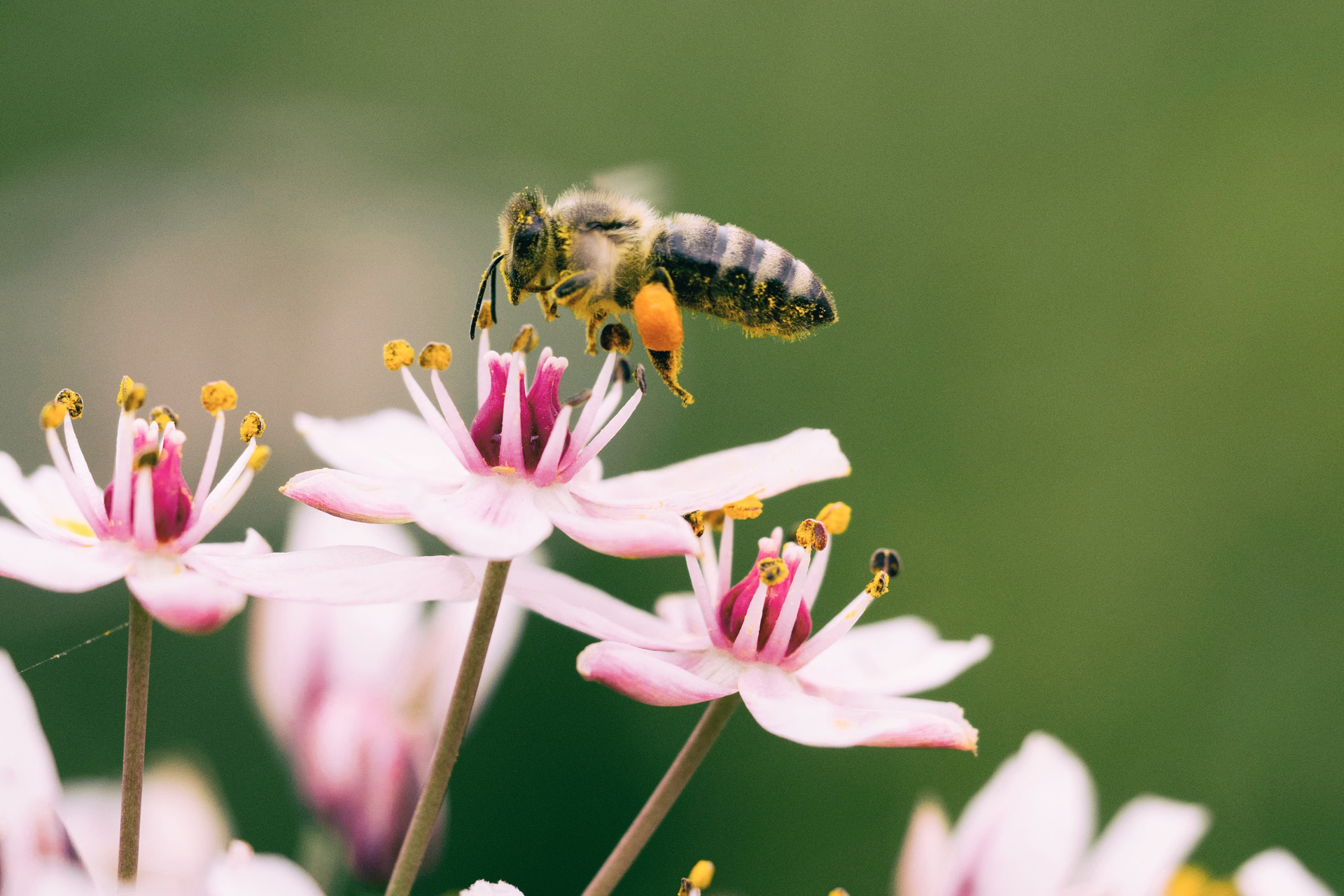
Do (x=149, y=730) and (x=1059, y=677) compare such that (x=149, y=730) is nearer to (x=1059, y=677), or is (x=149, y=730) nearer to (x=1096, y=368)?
(x=1059, y=677)

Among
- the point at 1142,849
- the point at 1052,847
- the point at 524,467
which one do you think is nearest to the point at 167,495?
the point at 524,467

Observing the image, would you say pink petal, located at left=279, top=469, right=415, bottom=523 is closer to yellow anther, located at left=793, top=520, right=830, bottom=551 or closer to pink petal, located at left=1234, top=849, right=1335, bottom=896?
yellow anther, located at left=793, top=520, right=830, bottom=551

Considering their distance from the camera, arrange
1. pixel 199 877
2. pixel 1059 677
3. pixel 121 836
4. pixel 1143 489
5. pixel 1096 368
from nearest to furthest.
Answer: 1. pixel 121 836
2. pixel 199 877
3. pixel 1059 677
4. pixel 1143 489
5. pixel 1096 368

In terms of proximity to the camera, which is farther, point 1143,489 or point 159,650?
point 1143,489

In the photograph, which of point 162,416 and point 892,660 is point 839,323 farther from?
point 162,416

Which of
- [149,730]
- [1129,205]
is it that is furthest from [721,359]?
[149,730]

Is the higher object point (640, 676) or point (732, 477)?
point (732, 477)

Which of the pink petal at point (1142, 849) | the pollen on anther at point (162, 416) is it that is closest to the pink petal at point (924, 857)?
the pink petal at point (1142, 849)
